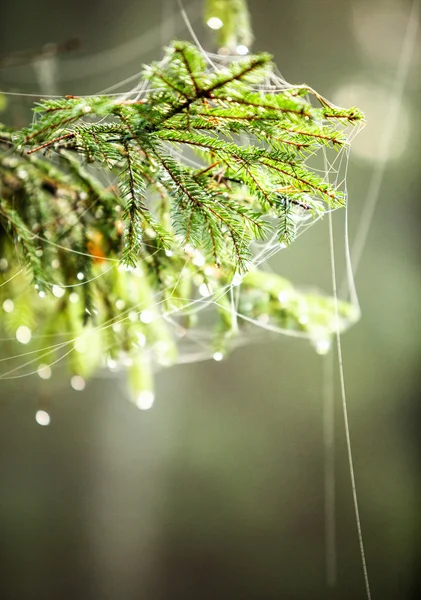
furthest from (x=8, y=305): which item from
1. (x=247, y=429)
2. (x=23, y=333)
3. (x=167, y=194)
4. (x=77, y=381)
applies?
(x=247, y=429)

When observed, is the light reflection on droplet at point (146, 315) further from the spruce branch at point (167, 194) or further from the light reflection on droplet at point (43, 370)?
the light reflection on droplet at point (43, 370)

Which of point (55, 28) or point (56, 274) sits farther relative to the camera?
point (55, 28)

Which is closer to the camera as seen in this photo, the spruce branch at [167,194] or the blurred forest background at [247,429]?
the spruce branch at [167,194]

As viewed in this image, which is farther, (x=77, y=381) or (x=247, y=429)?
(x=247, y=429)

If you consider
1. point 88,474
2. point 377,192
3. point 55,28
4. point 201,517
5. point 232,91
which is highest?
point 55,28

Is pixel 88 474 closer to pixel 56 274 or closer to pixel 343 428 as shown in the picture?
pixel 343 428

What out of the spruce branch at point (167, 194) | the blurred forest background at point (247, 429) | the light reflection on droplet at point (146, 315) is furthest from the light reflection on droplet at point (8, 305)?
the blurred forest background at point (247, 429)

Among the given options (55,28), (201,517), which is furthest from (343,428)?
(55,28)

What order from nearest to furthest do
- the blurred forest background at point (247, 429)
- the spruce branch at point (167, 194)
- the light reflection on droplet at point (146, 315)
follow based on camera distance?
the spruce branch at point (167, 194) → the light reflection on droplet at point (146, 315) → the blurred forest background at point (247, 429)

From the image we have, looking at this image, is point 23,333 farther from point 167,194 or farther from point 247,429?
point 247,429
